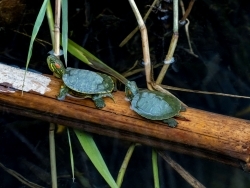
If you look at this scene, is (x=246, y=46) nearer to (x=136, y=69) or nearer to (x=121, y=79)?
(x=136, y=69)

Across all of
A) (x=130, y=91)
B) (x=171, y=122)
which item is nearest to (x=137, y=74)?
(x=130, y=91)

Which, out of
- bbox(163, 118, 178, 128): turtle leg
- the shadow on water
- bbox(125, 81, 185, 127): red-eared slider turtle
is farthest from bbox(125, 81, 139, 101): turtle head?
the shadow on water

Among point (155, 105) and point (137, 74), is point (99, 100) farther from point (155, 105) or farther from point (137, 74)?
point (137, 74)

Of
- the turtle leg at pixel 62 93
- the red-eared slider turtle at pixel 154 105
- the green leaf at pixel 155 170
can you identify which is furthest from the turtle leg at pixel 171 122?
the turtle leg at pixel 62 93

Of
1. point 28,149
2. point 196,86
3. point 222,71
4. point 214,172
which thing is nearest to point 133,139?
point 214,172

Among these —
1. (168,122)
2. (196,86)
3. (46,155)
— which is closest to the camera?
(168,122)

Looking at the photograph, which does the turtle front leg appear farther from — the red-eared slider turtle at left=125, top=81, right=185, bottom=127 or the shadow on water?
the shadow on water
